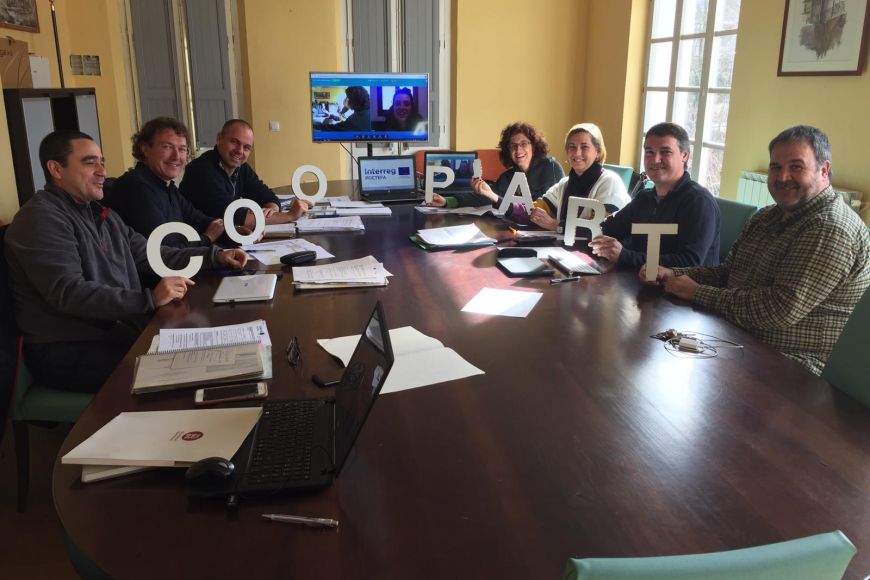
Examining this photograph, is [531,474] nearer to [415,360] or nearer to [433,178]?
[415,360]

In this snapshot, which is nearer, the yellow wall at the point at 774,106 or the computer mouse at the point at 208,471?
the computer mouse at the point at 208,471

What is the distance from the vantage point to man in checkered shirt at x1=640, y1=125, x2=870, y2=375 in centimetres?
187

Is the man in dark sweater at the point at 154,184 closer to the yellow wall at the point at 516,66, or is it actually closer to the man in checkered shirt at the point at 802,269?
the man in checkered shirt at the point at 802,269

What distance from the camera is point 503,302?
6.76 feet

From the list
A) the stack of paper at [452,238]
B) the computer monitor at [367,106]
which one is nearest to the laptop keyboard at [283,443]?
the stack of paper at [452,238]

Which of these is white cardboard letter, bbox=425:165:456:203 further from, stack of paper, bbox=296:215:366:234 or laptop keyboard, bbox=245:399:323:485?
laptop keyboard, bbox=245:399:323:485

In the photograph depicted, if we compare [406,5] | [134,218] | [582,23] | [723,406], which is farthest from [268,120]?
[723,406]

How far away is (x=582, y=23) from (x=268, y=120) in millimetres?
2920

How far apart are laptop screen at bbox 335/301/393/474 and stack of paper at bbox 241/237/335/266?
4.38 feet

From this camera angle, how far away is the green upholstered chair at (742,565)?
0.62 meters

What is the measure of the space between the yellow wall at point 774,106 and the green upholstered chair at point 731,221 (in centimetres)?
95

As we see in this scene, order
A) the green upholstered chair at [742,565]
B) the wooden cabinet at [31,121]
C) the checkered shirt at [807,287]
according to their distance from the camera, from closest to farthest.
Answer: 1. the green upholstered chair at [742,565]
2. the checkered shirt at [807,287]
3. the wooden cabinet at [31,121]

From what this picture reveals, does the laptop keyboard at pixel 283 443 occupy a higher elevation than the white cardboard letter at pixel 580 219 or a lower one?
lower

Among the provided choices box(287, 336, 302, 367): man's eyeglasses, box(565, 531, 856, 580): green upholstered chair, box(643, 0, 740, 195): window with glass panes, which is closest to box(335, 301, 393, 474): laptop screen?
box(287, 336, 302, 367): man's eyeglasses
